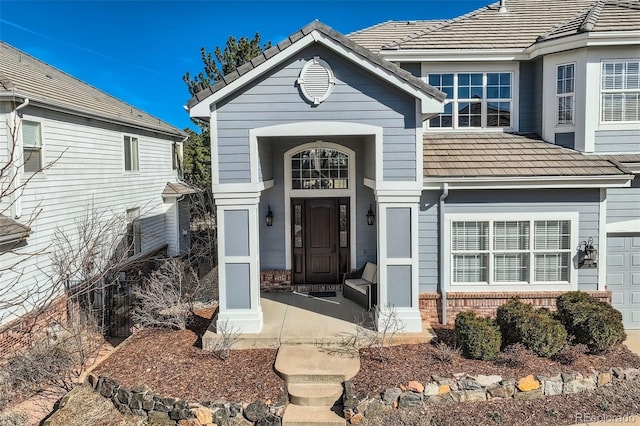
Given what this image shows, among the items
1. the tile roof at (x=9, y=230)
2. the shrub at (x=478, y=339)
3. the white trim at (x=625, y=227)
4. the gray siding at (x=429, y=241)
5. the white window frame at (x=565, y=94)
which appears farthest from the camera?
the white window frame at (x=565, y=94)

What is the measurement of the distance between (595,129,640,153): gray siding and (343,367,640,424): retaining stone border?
5.06 metres

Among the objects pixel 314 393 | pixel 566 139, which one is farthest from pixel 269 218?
pixel 566 139

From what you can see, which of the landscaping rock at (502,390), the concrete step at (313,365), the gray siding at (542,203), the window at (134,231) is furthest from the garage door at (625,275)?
A: the window at (134,231)

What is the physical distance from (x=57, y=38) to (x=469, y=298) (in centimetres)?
1958

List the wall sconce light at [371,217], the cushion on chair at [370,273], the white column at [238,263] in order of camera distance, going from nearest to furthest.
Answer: the white column at [238,263] → the cushion on chair at [370,273] → the wall sconce light at [371,217]

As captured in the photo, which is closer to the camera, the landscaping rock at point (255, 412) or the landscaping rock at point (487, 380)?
the landscaping rock at point (255, 412)

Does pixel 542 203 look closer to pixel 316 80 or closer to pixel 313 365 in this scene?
pixel 316 80

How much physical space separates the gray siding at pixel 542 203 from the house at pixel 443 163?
0.03 m

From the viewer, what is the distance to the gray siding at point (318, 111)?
26.8 ft

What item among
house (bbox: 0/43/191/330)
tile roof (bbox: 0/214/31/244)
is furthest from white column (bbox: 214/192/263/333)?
tile roof (bbox: 0/214/31/244)

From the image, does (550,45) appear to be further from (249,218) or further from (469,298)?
A: (249,218)

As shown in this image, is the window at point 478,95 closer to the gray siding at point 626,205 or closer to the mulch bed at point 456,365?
the gray siding at point 626,205

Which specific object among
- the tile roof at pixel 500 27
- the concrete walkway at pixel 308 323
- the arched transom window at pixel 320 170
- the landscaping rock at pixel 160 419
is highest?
the tile roof at pixel 500 27

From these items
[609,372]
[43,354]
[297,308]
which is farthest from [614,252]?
[43,354]
